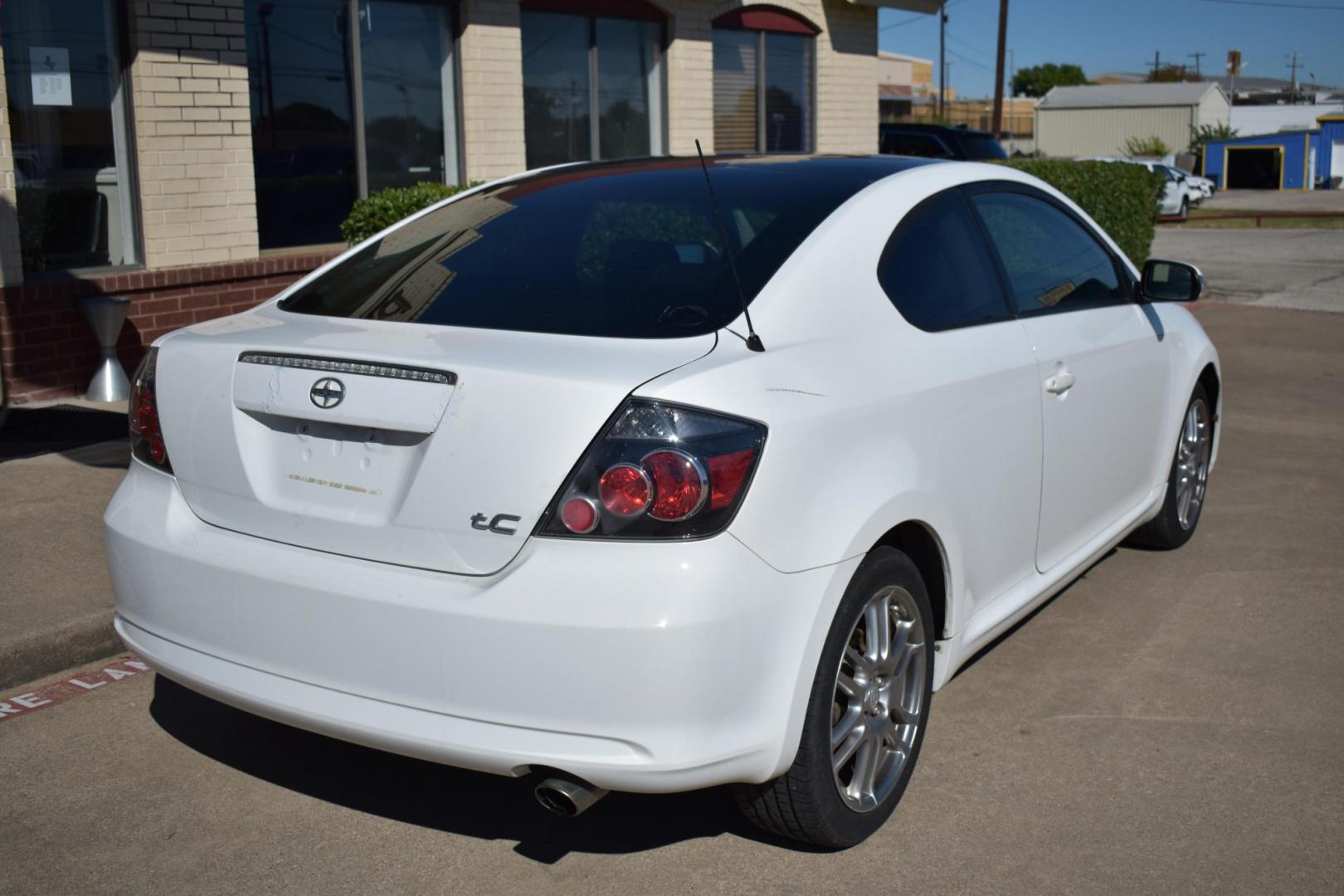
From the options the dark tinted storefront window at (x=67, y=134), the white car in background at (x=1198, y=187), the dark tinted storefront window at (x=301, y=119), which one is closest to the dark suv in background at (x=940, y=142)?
the dark tinted storefront window at (x=301, y=119)

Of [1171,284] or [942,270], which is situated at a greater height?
[942,270]

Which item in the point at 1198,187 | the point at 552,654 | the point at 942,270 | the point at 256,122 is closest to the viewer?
the point at 552,654

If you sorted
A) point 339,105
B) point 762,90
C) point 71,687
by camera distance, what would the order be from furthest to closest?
point 762,90 < point 339,105 < point 71,687

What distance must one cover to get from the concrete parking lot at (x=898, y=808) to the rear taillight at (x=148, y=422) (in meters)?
0.94

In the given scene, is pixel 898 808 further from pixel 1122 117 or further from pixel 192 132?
pixel 1122 117

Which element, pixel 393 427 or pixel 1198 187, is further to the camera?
pixel 1198 187

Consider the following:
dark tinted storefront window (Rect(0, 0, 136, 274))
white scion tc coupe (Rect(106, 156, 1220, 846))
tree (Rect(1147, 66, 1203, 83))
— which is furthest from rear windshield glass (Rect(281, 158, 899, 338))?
tree (Rect(1147, 66, 1203, 83))

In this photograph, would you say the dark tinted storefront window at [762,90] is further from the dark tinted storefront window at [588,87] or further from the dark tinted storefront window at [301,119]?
the dark tinted storefront window at [301,119]

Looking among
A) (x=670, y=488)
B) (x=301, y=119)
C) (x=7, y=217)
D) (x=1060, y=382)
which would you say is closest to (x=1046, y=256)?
(x=1060, y=382)

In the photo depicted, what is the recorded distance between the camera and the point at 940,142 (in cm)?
2194

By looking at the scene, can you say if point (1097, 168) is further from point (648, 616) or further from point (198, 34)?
point (648, 616)

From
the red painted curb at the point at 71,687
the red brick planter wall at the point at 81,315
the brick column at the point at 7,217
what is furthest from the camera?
the red brick planter wall at the point at 81,315

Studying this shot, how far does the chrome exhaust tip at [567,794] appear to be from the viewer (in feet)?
9.73

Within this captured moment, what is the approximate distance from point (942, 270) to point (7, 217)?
21.9 ft
